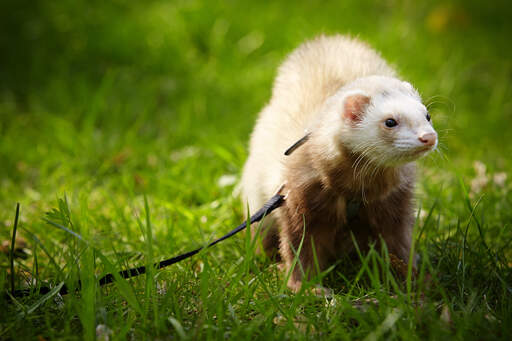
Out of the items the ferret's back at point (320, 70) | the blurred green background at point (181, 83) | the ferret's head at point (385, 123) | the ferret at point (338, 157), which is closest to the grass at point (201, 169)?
the blurred green background at point (181, 83)

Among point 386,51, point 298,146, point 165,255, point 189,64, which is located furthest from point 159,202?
point 386,51

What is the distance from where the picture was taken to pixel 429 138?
184 centimetres

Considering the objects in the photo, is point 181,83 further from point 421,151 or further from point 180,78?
point 421,151

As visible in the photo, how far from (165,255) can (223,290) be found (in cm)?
59

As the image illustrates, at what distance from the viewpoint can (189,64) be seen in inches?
195

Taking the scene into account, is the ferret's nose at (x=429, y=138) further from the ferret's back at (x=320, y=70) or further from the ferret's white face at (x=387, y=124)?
the ferret's back at (x=320, y=70)

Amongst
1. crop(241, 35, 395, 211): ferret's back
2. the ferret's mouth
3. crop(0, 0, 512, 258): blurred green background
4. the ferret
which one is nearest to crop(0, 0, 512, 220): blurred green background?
crop(0, 0, 512, 258): blurred green background

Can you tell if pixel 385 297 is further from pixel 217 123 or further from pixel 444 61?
pixel 444 61

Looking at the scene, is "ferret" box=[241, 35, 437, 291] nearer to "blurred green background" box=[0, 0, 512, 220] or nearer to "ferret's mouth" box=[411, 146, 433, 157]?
"ferret's mouth" box=[411, 146, 433, 157]

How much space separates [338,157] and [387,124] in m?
0.24

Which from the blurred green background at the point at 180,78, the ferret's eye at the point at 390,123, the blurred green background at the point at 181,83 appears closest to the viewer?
the ferret's eye at the point at 390,123

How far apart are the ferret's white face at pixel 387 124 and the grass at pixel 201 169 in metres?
0.33

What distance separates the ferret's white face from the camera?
1.89 metres

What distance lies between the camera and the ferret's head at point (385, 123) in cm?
189
